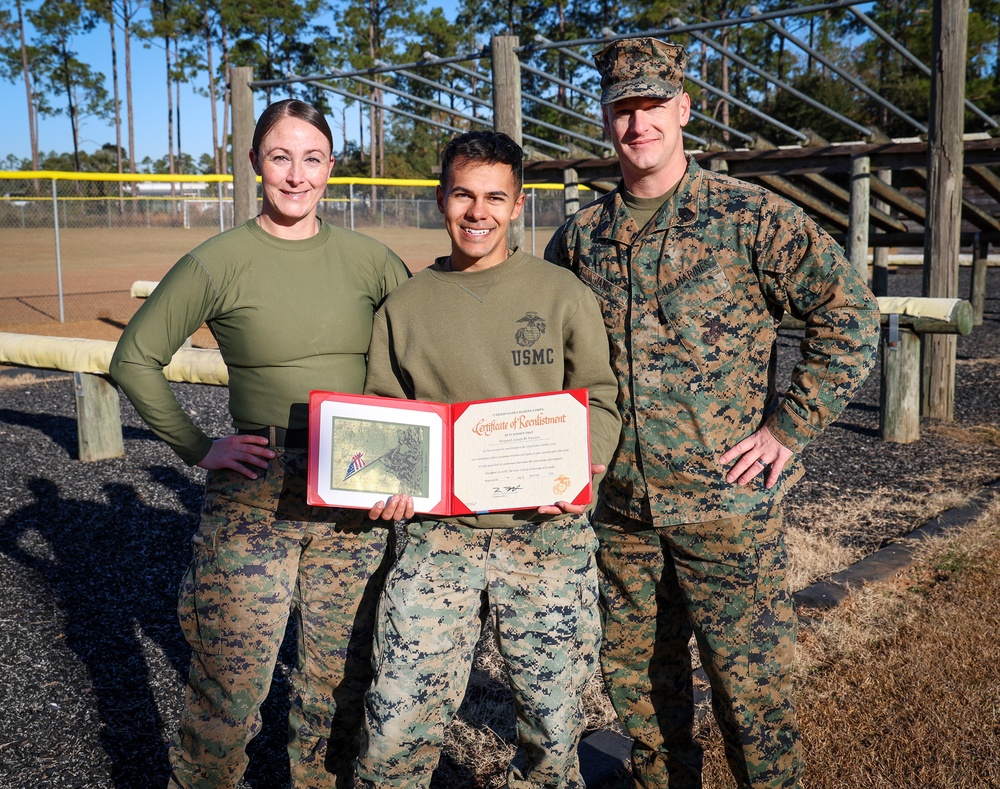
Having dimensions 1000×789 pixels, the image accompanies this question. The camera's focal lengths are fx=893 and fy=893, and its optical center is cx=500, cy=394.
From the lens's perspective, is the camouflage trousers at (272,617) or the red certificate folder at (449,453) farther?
the camouflage trousers at (272,617)

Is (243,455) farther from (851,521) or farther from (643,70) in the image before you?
(851,521)

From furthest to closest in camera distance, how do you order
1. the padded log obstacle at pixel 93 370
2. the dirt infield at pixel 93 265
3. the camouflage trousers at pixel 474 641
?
1. the dirt infield at pixel 93 265
2. the padded log obstacle at pixel 93 370
3. the camouflage trousers at pixel 474 641

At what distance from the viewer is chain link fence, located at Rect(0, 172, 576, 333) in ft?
58.5

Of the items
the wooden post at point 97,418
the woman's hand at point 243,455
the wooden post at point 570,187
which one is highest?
the wooden post at point 570,187

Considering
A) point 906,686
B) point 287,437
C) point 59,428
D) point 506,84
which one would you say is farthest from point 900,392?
point 59,428

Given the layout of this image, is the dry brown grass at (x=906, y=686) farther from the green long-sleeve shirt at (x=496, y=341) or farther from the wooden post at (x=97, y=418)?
the wooden post at (x=97, y=418)

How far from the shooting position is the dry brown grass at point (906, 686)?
2.82m

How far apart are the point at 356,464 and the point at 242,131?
26.9 feet

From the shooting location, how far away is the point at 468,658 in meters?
2.31

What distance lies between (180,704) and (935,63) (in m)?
7.45

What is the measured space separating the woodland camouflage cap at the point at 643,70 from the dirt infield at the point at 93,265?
1294 centimetres

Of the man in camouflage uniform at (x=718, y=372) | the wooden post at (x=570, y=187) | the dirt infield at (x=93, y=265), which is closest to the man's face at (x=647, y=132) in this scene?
the man in camouflage uniform at (x=718, y=372)

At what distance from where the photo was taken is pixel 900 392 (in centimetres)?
729

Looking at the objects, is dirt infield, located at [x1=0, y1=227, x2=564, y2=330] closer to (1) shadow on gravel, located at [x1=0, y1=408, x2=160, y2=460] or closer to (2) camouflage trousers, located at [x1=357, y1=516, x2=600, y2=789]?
(1) shadow on gravel, located at [x1=0, y1=408, x2=160, y2=460]
